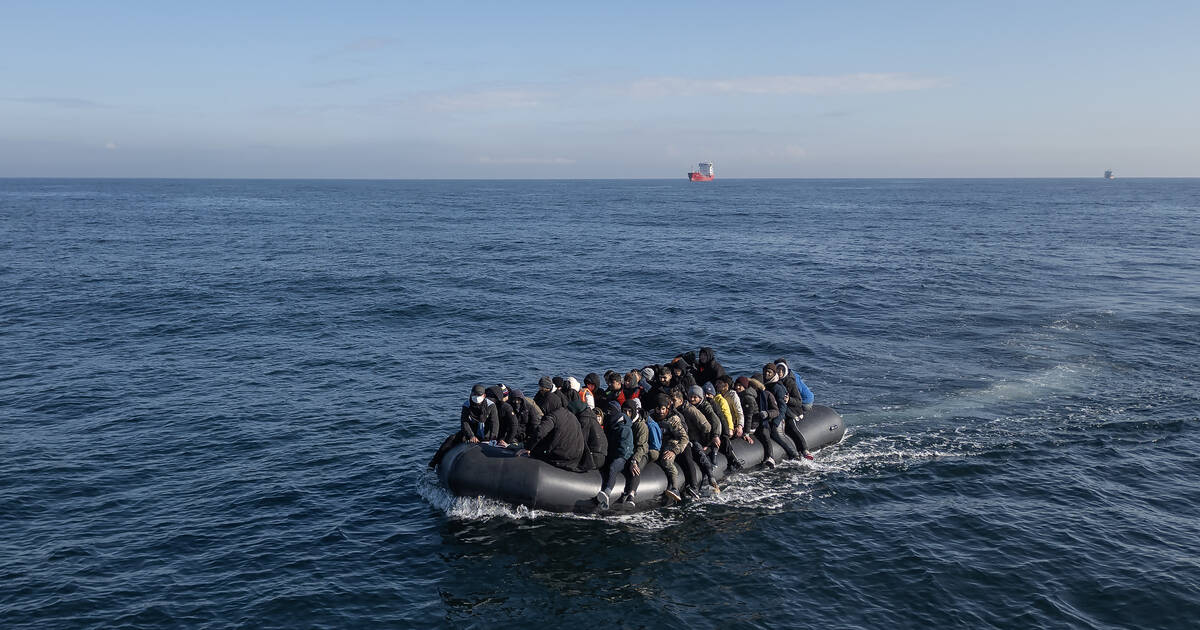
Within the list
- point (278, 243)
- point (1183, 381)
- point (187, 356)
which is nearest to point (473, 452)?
point (187, 356)

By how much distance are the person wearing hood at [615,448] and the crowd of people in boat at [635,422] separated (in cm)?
2

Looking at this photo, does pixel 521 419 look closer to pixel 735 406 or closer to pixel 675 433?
pixel 675 433

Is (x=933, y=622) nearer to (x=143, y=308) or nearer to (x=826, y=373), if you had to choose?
(x=826, y=373)

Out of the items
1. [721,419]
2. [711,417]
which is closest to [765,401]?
[721,419]

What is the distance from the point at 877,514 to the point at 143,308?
37350 millimetres

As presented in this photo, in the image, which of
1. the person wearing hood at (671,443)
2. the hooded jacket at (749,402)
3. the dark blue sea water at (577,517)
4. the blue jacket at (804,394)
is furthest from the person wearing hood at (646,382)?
the blue jacket at (804,394)

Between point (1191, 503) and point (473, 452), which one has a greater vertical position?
point (473, 452)

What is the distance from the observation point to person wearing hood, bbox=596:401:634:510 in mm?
16344

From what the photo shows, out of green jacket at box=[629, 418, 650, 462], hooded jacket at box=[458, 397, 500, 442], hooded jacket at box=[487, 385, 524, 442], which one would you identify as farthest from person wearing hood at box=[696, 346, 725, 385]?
hooded jacket at box=[458, 397, 500, 442]

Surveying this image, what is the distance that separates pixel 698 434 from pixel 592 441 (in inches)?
104

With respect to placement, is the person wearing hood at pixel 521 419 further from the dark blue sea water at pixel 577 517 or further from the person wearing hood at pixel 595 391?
the dark blue sea water at pixel 577 517

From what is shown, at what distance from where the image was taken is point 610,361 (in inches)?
1180

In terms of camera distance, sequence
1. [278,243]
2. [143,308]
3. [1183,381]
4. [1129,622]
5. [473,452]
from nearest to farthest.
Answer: [1129,622] → [473,452] → [1183,381] → [143,308] → [278,243]

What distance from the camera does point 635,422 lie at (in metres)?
16.6
